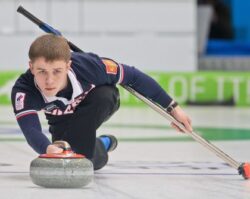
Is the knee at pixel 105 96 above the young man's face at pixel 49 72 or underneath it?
underneath

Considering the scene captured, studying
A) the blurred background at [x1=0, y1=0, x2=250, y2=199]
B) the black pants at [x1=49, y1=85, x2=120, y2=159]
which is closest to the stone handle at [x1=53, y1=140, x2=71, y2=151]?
the black pants at [x1=49, y1=85, x2=120, y2=159]

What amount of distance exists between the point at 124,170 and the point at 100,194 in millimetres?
854

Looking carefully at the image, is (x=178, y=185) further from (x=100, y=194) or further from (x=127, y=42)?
(x=127, y=42)

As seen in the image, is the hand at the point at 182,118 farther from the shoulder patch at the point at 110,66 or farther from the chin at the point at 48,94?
the chin at the point at 48,94

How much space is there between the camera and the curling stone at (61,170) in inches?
134

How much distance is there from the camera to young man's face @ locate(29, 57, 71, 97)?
352 cm

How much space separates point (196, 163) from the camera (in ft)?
15.1

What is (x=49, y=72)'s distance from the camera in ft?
11.6

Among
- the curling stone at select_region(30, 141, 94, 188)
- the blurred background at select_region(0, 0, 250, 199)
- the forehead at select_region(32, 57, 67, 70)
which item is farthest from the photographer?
the blurred background at select_region(0, 0, 250, 199)

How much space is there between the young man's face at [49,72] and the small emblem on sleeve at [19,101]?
5.4 inches

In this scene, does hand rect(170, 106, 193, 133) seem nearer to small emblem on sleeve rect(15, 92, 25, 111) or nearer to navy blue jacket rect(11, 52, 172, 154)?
navy blue jacket rect(11, 52, 172, 154)

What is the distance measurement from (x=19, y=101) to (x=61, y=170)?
1.49ft

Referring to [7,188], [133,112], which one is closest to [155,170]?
[7,188]

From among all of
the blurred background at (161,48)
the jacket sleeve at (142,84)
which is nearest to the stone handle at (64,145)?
the jacket sleeve at (142,84)
